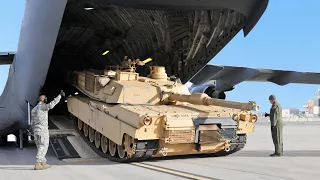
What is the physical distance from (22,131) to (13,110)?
2.79ft

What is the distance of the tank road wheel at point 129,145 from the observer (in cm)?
792

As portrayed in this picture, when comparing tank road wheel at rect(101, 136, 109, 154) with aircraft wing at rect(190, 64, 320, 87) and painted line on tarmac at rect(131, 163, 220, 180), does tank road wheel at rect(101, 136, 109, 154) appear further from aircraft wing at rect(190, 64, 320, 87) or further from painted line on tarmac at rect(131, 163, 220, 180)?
A: aircraft wing at rect(190, 64, 320, 87)

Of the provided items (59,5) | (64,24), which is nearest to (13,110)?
(64,24)

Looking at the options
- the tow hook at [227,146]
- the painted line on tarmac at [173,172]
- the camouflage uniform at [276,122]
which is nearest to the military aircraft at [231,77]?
the camouflage uniform at [276,122]

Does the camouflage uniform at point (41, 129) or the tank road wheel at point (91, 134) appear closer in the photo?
the camouflage uniform at point (41, 129)

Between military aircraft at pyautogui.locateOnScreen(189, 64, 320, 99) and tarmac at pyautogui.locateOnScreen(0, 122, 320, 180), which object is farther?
military aircraft at pyautogui.locateOnScreen(189, 64, 320, 99)

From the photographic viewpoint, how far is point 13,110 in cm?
1261

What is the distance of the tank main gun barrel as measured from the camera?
24.2 feet

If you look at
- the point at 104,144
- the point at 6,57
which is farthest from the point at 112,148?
the point at 6,57

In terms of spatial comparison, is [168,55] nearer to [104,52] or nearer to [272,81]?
[104,52]

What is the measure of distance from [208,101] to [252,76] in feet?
42.5

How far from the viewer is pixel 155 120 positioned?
7.83 meters

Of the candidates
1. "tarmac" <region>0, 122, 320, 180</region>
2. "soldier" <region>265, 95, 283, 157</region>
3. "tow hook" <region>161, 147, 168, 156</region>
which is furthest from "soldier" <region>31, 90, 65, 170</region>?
"soldier" <region>265, 95, 283, 157</region>

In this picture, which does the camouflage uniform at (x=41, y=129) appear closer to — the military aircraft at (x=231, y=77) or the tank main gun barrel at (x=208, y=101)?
the tank main gun barrel at (x=208, y=101)
